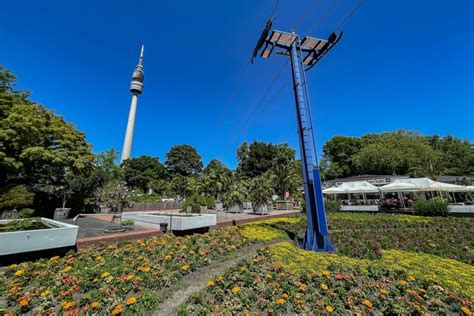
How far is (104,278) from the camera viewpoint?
12.8ft

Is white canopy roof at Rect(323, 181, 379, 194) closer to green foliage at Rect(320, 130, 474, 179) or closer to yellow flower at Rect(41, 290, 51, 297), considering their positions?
green foliage at Rect(320, 130, 474, 179)

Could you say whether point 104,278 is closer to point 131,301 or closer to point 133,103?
point 131,301

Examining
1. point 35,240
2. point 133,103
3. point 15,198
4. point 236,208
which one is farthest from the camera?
point 133,103

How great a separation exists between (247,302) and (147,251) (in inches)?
148


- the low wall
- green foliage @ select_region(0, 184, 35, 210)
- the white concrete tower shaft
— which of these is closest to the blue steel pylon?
green foliage @ select_region(0, 184, 35, 210)

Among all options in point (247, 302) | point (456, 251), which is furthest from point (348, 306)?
point (456, 251)

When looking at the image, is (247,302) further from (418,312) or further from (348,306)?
(418,312)

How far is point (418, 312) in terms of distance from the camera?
2736mm

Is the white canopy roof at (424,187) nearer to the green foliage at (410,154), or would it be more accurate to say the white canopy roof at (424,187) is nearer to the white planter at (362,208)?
the white planter at (362,208)

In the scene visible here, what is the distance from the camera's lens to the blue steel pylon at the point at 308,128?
6.32 meters

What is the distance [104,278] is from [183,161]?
5021cm

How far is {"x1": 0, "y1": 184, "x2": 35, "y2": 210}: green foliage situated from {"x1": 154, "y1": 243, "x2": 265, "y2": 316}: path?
13468 millimetres

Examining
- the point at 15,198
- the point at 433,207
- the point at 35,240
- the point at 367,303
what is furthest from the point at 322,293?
the point at 15,198

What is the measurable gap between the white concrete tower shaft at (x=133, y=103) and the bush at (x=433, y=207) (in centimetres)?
5802
